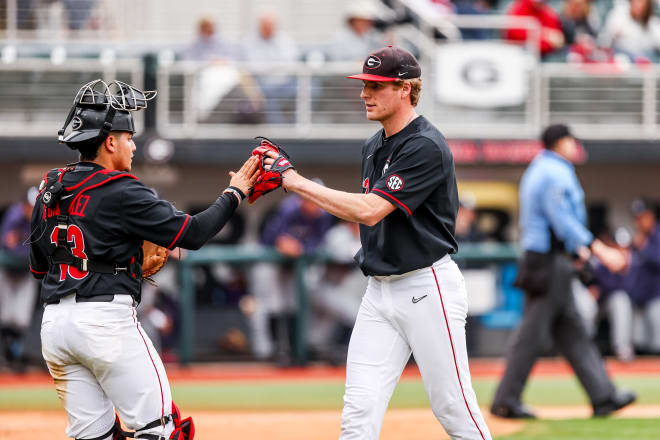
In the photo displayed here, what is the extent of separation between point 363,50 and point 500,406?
691cm

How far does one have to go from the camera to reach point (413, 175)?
14.8ft

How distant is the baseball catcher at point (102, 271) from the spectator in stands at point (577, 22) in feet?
34.8

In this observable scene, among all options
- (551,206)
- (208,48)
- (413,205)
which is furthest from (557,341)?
(208,48)

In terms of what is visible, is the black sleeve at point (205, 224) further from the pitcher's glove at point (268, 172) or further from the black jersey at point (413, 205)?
the black jersey at point (413, 205)

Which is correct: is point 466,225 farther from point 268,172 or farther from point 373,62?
point 268,172

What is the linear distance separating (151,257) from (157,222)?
21.1 inches

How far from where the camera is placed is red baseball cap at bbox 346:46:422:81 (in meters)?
4.60

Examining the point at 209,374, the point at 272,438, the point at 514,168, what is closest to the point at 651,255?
the point at 514,168

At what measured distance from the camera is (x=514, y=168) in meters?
13.7

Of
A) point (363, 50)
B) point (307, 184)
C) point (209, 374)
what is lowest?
point (209, 374)

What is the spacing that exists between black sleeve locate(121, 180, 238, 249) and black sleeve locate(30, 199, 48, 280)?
403 millimetres

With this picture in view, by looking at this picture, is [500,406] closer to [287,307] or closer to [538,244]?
[538,244]

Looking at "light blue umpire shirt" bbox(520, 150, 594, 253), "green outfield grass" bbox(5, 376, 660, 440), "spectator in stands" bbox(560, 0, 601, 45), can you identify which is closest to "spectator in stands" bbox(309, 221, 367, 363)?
"green outfield grass" bbox(5, 376, 660, 440)

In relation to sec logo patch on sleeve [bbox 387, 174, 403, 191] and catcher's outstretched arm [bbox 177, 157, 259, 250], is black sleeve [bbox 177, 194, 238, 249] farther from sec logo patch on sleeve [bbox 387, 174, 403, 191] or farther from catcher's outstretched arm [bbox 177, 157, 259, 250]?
sec logo patch on sleeve [bbox 387, 174, 403, 191]
